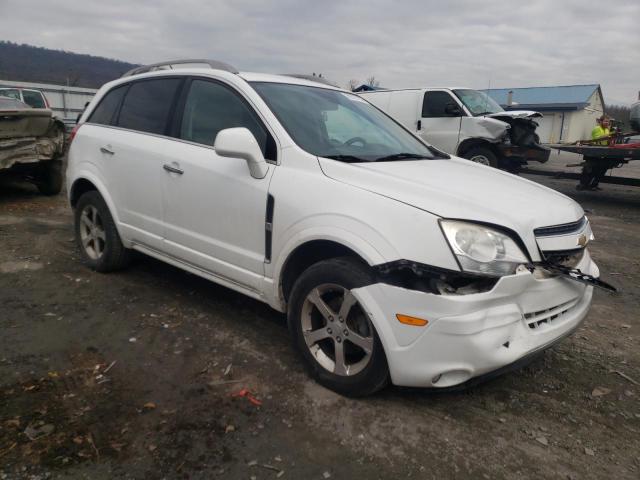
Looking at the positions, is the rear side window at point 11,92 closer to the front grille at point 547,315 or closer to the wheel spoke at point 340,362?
the wheel spoke at point 340,362

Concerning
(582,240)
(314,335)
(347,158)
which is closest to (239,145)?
(347,158)

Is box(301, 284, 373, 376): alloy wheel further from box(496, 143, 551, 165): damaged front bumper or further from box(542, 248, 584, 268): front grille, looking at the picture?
box(496, 143, 551, 165): damaged front bumper

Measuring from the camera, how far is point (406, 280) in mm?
2482

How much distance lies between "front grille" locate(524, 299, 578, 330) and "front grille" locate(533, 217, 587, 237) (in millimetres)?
391

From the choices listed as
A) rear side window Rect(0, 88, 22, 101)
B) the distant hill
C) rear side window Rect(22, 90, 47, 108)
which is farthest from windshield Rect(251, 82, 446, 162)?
the distant hill

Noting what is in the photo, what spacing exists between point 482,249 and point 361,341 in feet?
2.58

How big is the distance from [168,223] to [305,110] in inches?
52.5

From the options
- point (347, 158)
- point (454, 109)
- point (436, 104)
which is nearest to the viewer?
point (347, 158)

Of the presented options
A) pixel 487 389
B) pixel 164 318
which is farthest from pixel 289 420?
pixel 164 318

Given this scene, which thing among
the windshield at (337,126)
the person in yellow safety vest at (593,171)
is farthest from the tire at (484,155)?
the windshield at (337,126)

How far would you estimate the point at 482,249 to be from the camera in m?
2.45

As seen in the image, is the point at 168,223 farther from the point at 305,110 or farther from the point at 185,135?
the point at 305,110

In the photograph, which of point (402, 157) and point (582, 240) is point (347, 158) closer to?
point (402, 157)

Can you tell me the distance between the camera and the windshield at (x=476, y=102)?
1092 centimetres
